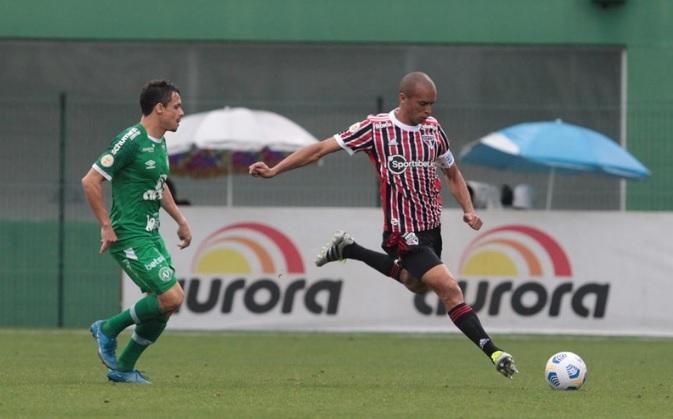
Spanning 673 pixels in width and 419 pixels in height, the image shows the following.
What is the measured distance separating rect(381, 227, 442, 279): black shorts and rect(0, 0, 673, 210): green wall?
40.1 ft

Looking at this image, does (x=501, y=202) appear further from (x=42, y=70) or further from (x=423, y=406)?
(x=423, y=406)

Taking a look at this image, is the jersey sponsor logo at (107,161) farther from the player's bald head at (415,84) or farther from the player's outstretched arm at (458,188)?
the player's outstretched arm at (458,188)

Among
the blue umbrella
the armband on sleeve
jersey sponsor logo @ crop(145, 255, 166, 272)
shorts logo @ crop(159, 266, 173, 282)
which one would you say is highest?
the blue umbrella

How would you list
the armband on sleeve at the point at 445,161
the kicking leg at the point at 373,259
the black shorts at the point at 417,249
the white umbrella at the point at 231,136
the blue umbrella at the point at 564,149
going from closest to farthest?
the black shorts at the point at 417,249, the armband on sleeve at the point at 445,161, the kicking leg at the point at 373,259, the blue umbrella at the point at 564,149, the white umbrella at the point at 231,136

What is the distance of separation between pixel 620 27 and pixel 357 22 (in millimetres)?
3956

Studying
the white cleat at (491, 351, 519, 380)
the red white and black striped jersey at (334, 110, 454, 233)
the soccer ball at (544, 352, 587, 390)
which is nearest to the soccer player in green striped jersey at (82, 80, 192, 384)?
the red white and black striped jersey at (334, 110, 454, 233)

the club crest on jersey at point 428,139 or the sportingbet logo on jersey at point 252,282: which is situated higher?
the club crest on jersey at point 428,139

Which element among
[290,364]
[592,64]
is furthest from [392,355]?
[592,64]

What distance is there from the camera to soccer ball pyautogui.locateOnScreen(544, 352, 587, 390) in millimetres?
10891

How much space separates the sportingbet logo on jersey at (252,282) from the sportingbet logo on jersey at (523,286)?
1.29 m

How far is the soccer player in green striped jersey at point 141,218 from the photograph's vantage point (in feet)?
36.4

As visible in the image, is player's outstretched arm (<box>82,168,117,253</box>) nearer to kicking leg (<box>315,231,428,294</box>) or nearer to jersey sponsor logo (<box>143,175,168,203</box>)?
jersey sponsor logo (<box>143,175,168,203</box>)

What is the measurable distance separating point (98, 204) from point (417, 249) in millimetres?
2390

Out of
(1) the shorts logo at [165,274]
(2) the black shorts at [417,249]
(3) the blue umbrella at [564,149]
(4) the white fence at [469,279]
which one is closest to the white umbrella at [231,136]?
(4) the white fence at [469,279]
